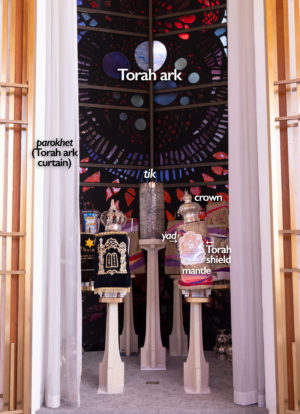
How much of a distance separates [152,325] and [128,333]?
652 millimetres

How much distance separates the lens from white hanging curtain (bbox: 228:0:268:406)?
3033 millimetres

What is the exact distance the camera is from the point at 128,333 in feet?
15.3

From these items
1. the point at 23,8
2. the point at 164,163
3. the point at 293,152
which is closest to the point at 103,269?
the point at 293,152

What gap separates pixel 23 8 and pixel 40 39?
0.22 m

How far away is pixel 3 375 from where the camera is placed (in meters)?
2.85

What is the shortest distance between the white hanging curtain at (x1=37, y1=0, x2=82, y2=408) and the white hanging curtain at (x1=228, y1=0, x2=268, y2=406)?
1.00m

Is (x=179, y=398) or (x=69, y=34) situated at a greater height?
(x=69, y=34)

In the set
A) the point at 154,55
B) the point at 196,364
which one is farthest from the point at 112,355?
the point at 154,55

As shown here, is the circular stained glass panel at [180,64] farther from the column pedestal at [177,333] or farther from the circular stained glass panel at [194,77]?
the column pedestal at [177,333]

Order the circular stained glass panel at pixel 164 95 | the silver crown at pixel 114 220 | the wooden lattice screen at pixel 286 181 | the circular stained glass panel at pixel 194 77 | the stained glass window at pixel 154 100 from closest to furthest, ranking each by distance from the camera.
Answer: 1. the wooden lattice screen at pixel 286 181
2. the silver crown at pixel 114 220
3. the stained glass window at pixel 154 100
4. the circular stained glass panel at pixel 194 77
5. the circular stained glass panel at pixel 164 95

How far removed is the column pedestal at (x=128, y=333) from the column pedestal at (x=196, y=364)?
1322 mm

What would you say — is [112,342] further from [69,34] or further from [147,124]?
[147,124]

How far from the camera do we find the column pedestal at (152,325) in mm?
4062

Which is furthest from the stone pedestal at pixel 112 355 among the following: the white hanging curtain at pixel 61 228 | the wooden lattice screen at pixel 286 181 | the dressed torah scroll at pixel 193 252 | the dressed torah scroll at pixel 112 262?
the wooden lattice screen at pixel 286 181
